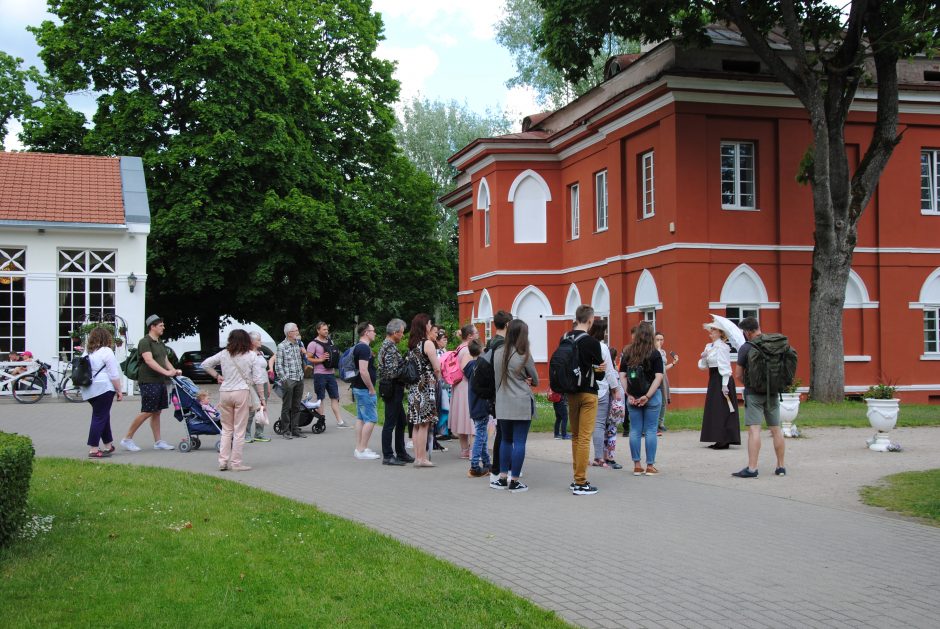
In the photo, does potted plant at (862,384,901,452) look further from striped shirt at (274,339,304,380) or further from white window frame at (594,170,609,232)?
white window frame at (594,170,609,232)

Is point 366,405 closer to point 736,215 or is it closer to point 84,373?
point 84,373

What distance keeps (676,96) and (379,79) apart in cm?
1833

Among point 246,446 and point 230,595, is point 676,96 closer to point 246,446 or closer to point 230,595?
point 246,446

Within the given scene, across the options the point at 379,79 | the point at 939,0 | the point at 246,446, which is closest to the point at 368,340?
the point at 246,446

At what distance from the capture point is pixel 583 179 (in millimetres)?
29969

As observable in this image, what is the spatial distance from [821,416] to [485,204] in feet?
53.1

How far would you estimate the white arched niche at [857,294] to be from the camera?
25.9 meters

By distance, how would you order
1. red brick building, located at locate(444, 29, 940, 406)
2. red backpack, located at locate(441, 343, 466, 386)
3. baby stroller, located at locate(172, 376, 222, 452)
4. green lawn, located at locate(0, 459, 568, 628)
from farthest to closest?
red brick building, located at locate(444, 29, 940, 406) < baby stroller, located at locate(172, 376, 222, 452) < red backpack, located at locate(441, 343, 466, 386) < green lawn, located at locate(0, 459, 568, 628)

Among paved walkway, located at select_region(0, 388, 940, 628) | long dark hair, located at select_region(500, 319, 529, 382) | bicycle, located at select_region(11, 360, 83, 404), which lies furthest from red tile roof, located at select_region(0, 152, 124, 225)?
long dark hair, located at select_region(500, 319, 529, 382)

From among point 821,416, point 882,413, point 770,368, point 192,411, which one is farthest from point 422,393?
point 821,416

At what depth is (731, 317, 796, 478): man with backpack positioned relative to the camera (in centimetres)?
1127

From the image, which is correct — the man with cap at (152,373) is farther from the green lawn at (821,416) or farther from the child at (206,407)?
the green lawn at (821,416)

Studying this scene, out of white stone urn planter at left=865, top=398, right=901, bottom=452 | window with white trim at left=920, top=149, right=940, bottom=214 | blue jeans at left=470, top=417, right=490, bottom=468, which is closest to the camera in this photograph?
blue jeans at left=470, top=417, right=490, bottom=468

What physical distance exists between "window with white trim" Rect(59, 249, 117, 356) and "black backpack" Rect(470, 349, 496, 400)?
57.5ft
